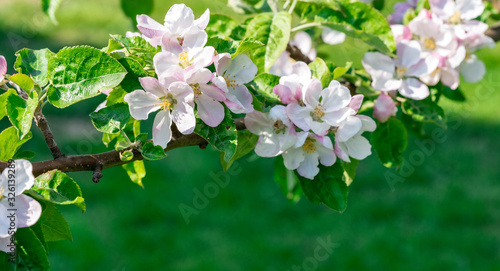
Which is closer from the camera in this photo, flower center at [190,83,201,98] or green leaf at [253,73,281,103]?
flower center at [190,83,201,98]

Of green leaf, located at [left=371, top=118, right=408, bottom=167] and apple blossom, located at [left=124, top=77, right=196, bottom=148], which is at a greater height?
apple blossom, located at [left=124, top=77, right=196, bottom=148]

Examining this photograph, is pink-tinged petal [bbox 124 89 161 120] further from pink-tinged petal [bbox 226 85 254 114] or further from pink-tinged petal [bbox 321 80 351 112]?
pink-tinged petal [bbox 321 80 351 112]

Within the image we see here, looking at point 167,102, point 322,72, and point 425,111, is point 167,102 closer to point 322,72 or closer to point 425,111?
point 322,72

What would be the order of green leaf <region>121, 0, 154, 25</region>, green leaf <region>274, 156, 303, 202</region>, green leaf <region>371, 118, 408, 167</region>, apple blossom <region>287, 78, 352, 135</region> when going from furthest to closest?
green leaf <region>121, 0, 154, 25</region>, green leaf <region>274, 156, 303, 202</region>, green leaf <region>371, 118, 408, 167</region>, apple blossom <region>287, 78, 352, 135</region>

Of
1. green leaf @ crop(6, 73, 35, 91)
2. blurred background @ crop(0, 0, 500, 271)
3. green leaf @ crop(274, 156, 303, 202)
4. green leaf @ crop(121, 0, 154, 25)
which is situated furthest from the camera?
blurred background @ crop(0, 0, 500, 271)

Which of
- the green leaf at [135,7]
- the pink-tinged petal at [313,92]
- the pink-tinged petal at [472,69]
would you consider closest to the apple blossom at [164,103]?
the pink-tinged petal at [313,92]

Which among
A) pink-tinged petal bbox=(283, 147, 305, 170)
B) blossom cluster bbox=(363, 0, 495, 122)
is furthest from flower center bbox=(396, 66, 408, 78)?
pink-tinged petal bbox=(283, 147, 305, 170)
